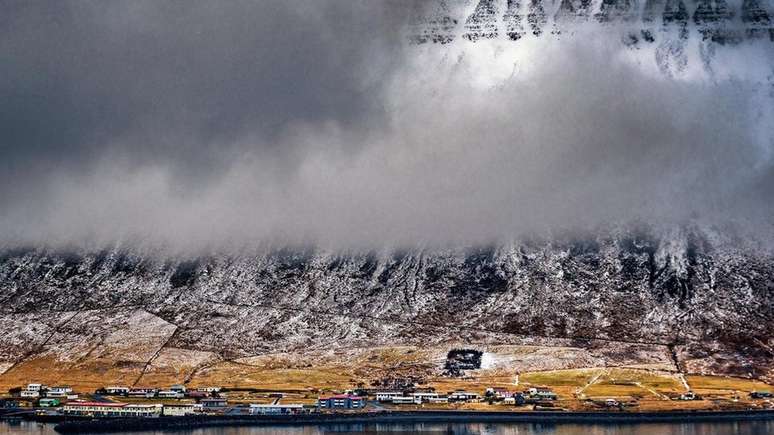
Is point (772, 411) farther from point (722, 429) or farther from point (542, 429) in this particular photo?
point (542, 429)

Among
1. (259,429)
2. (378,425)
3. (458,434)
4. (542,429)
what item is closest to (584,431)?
(542,429)

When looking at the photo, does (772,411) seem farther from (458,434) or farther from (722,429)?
(458,434)

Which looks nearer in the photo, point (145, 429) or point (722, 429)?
point (722, 429)

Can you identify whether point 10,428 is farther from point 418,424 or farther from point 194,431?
point 418,424

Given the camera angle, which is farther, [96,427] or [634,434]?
[96,427]

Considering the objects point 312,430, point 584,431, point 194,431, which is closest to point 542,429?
point 584,431
